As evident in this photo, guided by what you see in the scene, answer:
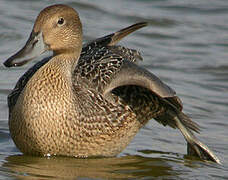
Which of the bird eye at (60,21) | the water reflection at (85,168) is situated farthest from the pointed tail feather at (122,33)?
the water reflection at (85,168)

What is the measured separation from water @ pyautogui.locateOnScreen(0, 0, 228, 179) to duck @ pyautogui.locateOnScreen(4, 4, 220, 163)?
23 centimetres

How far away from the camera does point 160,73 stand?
10.5 m

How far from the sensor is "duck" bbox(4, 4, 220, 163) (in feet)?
22.4

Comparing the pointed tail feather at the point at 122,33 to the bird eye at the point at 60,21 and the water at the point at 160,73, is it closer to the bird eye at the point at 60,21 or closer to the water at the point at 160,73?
the water at the point at 160,73

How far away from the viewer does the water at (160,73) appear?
705 centimetres

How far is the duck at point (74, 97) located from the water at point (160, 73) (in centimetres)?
23

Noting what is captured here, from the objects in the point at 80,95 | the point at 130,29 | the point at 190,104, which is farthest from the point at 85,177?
the point at 190,104

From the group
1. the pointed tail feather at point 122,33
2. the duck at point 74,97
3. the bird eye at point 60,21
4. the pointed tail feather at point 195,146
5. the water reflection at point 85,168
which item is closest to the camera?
the water reflection at point 85,168

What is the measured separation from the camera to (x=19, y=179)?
21.0ft

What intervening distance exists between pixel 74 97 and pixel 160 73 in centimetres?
359

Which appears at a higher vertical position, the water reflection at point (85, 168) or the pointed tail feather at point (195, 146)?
the pointed tail feather at point (195, 146)

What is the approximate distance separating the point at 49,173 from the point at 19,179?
376mm

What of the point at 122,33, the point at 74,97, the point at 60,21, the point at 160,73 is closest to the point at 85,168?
the point at 74,97

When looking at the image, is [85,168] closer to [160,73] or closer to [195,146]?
[195,146]
